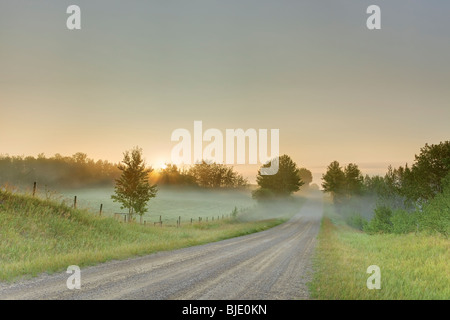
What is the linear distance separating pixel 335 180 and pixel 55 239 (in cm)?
8439

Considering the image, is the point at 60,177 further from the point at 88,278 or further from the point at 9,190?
the point at 88,278

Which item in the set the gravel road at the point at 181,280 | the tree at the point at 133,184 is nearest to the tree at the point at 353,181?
the tree at the point at 133,184

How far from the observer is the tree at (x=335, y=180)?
88.5m

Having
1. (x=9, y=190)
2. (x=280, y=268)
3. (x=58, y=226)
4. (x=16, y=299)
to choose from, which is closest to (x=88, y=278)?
(x=16, y=299)

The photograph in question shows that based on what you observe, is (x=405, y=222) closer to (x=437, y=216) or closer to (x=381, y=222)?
(x=437, y=216)

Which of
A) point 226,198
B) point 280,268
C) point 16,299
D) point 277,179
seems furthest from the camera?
point 226,198

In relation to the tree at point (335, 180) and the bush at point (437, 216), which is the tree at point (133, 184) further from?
the tree at point (335, 180)

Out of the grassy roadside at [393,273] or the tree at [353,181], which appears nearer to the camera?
the grassy roadside at [393,273]

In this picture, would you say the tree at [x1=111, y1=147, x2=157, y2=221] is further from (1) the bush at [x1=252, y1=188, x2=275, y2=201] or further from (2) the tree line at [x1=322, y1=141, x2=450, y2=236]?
(1) the bush at [x1=252, y1=188, x2=275, y2=201]

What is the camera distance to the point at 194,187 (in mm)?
129875

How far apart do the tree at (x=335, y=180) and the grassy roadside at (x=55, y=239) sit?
7360 cm

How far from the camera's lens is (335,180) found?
89.4 meters
